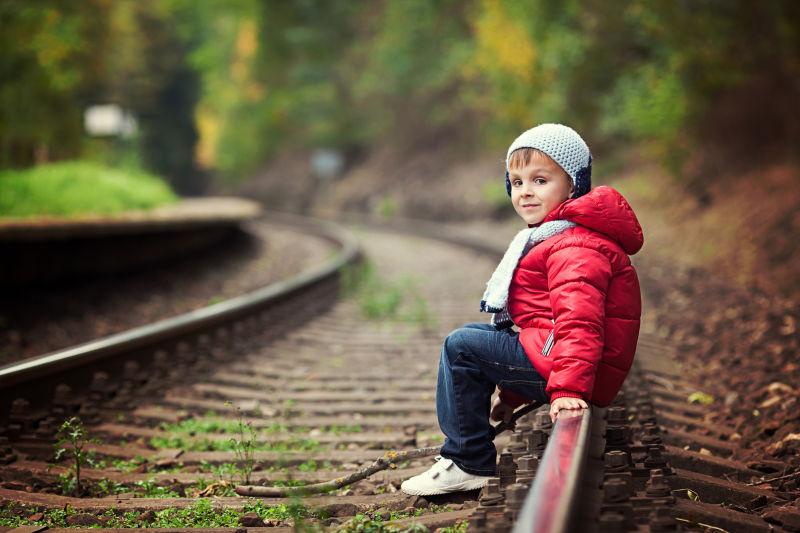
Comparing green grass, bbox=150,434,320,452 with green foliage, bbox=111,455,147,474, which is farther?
green grass, bbox=150,434,320,452

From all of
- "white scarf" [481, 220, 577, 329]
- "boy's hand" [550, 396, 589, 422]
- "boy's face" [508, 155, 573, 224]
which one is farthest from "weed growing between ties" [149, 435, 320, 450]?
"boy's face" [508, 155, 573, 224]

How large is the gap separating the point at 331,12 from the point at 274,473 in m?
33.3

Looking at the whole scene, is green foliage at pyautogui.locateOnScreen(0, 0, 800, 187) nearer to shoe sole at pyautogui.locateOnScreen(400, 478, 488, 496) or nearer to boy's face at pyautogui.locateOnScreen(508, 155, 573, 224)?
boy's face at pyautogui.locateOnScreen(508, 155, 573, 224)

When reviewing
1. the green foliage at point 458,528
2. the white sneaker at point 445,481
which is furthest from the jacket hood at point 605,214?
the green foliage at point 458,528

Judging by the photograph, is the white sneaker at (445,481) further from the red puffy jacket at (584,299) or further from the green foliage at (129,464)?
the green foliage at (129,464)

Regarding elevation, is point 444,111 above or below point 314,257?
above

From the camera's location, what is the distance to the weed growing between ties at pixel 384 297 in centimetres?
726

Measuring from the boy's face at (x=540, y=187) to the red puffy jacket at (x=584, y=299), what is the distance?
0.22ft

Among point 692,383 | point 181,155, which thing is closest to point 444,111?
point 181,155

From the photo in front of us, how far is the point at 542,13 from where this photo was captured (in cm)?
1973

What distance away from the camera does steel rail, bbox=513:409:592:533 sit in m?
1.75

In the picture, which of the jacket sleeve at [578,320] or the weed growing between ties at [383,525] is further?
the jacket sleeve at [578,320]

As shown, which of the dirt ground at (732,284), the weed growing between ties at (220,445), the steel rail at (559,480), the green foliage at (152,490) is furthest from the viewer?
the dirt ground at (732,284)

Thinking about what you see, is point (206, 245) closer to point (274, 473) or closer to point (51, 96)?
point (51, 96)
